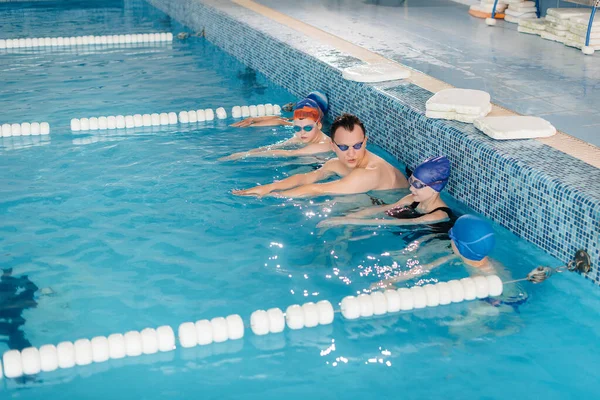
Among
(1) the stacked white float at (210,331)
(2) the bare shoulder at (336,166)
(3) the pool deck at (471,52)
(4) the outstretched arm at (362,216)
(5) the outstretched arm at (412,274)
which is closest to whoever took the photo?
(1) the stacked white float at (210,331)

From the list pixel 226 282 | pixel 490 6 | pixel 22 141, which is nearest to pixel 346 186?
pixel 226 282

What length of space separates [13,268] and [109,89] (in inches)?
159

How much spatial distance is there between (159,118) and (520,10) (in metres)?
4.57

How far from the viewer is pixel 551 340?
375 cm

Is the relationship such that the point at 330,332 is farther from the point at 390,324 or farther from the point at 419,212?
the point at 419,212

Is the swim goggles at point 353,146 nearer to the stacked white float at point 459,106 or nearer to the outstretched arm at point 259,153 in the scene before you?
the stacked white float at point 459,106

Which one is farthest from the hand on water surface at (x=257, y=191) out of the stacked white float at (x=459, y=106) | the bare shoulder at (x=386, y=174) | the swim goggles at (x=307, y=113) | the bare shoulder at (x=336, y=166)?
the stacked white float at (x=459, y=106)

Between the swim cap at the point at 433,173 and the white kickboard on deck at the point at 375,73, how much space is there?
193cm

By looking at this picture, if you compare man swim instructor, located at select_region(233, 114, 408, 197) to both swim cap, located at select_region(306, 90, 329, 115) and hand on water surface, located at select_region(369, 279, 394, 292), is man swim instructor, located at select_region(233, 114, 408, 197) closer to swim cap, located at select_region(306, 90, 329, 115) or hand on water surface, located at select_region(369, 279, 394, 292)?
hand on water surface, located at select_region(369, 279, 394, 292)

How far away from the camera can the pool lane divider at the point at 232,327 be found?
3.49 metres

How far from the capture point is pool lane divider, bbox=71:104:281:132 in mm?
6867

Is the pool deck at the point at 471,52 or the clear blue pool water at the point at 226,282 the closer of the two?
the clear blue pool water at the point at 226,282

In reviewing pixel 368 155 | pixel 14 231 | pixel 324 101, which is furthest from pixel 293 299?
pixel 324 101

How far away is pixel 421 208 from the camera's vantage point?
4816 millimetres
